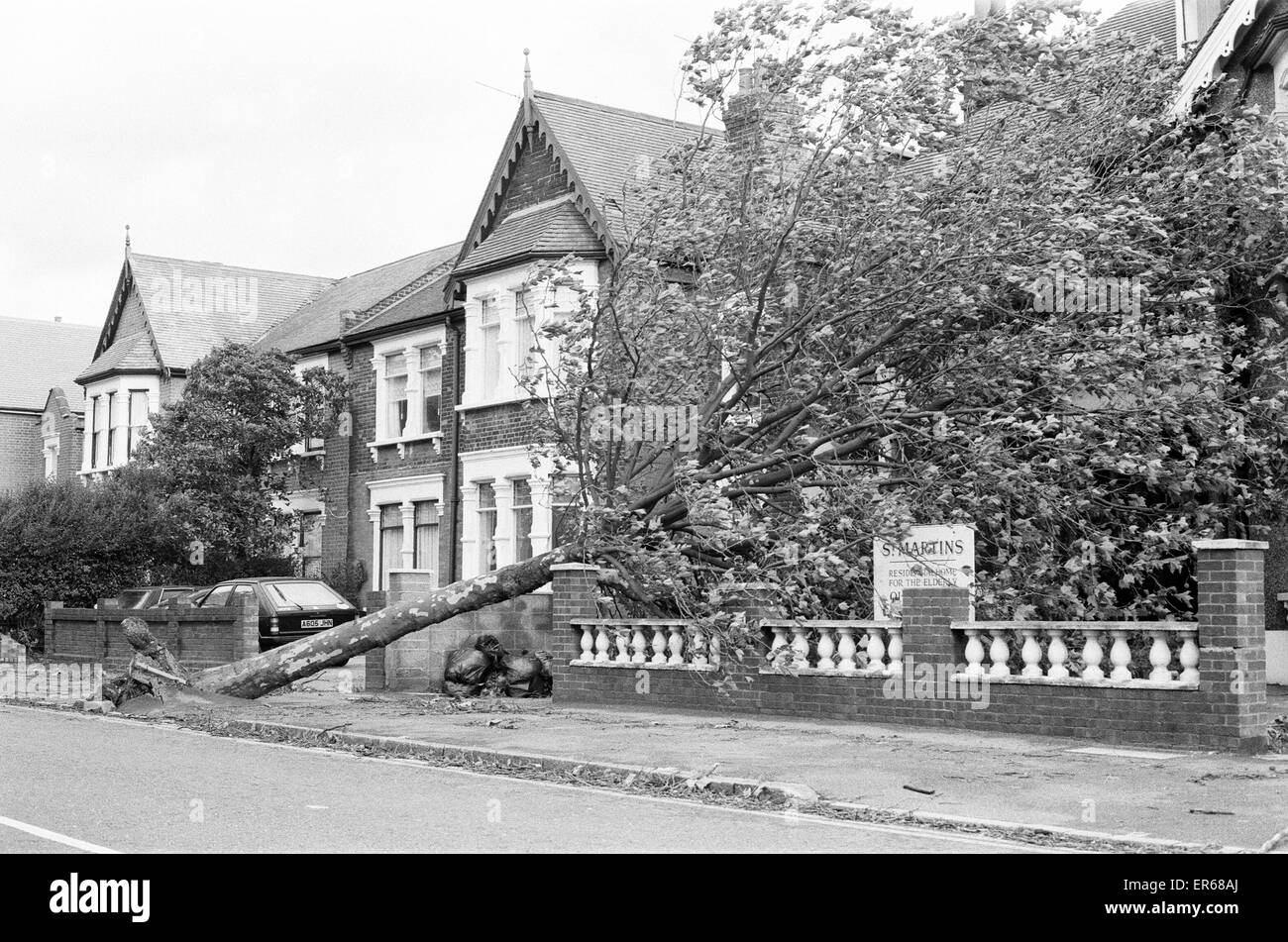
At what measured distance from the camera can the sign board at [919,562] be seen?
14422 mm

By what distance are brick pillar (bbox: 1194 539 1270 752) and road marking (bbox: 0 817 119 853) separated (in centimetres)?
872

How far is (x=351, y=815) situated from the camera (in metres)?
9.41

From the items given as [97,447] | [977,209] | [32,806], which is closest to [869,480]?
[977,209]

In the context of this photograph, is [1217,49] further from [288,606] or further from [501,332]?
[288,606]

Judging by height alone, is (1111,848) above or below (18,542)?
below

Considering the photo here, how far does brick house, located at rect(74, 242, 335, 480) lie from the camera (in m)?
38.5

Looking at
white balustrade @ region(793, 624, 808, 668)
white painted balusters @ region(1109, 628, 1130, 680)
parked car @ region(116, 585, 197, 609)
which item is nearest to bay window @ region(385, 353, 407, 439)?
parked car @ region(116, 585, 197, 609)

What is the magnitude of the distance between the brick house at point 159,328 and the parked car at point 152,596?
9.21 m

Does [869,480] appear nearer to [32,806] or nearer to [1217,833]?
[1217,833]

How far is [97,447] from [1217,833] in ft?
118

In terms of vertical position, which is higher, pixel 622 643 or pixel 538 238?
pixel 538 238

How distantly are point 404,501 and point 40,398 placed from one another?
89.8 feet

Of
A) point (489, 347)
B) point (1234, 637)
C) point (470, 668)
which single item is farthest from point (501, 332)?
point (1234, 637)

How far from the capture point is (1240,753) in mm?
12008
